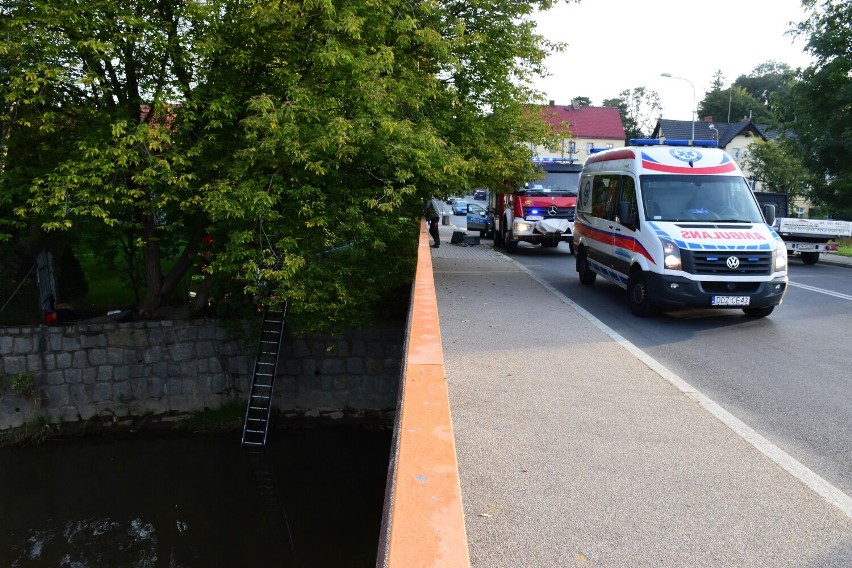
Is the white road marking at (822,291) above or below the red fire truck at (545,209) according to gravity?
below

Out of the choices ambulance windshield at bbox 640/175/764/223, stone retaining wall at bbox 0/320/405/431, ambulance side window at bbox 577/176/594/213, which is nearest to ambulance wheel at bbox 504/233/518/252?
ambulance side window at bbox 577/176/594/213

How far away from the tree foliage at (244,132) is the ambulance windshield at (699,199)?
3254 millimetres

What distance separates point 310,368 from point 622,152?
288 inches

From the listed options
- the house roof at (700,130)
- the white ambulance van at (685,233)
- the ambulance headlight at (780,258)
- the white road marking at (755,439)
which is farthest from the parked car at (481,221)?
the house roof at (700,130)

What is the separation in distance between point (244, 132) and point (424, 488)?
31.5 feet

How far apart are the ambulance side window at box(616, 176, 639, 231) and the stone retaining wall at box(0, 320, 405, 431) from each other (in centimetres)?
486

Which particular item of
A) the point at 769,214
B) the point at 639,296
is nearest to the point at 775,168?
the point at 769,214

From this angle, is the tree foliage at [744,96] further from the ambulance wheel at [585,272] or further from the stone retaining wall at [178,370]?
the stone retaining wall at [178,370]

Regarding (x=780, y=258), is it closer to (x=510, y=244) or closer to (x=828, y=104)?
(x=510, y=244)

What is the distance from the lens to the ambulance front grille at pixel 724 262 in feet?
32.1

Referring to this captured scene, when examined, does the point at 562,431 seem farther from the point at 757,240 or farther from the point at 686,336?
the point at 757,240

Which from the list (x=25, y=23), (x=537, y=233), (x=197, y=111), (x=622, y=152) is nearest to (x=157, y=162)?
(x=197, y=111)

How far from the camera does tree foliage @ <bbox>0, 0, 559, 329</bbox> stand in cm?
1027

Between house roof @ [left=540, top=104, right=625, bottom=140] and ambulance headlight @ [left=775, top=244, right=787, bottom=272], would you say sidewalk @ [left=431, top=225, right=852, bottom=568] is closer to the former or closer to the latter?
ambulance headlight @ [left=775, top=244, right=787, bottom=272]
